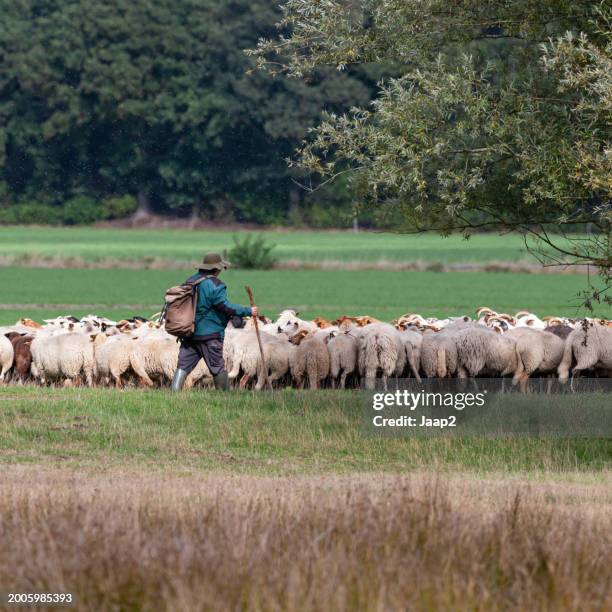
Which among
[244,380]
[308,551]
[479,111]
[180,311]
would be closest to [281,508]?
[308,551]

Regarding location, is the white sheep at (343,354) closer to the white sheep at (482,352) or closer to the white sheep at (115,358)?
the white sheep at (482,352)

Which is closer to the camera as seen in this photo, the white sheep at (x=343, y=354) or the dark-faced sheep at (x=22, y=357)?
the white sheep at (x=343, y=354)

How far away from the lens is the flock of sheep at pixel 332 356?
19.8 m

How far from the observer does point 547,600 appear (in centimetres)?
741

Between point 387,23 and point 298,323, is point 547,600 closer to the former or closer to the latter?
point 387,23

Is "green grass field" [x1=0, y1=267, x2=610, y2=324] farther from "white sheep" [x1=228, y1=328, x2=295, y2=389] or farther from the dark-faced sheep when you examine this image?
"white sheep" [x1=228, y1=328, x2=295, y2=389]

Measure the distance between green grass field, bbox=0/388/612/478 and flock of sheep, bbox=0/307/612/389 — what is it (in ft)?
5.84

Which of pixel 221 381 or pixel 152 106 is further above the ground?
pixel 152 106

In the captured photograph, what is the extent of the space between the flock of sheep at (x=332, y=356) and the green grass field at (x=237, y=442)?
178 cm

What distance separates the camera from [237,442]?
15516mm

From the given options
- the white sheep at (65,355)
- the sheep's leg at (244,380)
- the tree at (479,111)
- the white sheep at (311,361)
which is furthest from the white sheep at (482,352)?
the white sheep at (65,355)

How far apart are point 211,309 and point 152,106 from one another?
7823 centimetres

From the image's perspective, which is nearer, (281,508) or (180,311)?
(281,508)

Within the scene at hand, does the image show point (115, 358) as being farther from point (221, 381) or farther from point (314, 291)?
point (314, 291)
